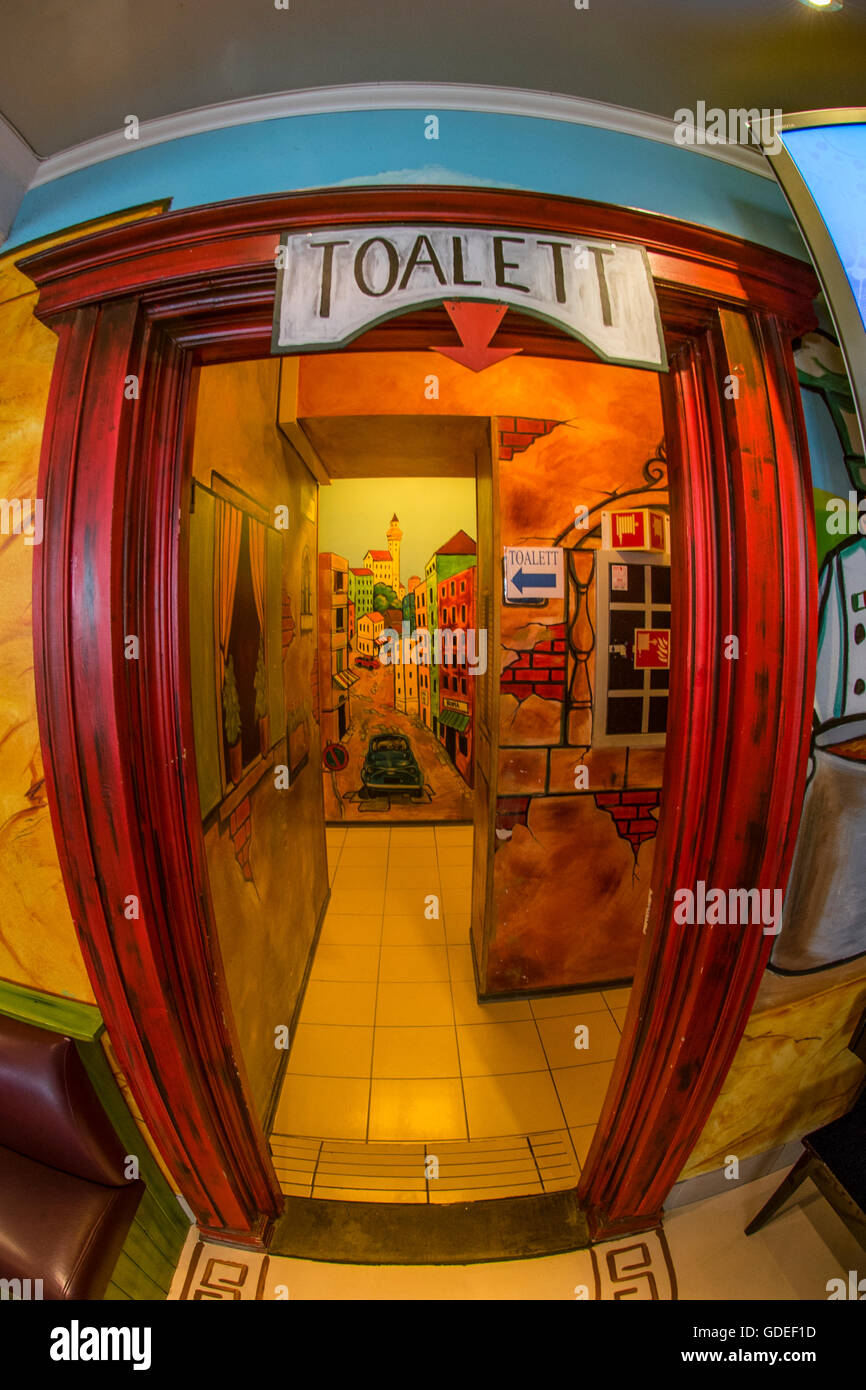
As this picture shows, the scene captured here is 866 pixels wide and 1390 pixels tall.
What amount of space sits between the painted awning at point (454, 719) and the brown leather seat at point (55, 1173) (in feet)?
12.0

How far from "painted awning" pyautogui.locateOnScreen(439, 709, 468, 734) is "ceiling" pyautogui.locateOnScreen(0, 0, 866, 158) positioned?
3.87 m

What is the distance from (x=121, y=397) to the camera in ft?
3.96

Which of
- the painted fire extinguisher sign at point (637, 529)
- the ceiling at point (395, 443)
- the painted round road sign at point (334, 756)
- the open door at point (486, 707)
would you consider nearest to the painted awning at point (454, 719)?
the painted round road sign at point (334, 756)

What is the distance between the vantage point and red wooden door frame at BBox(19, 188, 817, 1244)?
3.96 ft

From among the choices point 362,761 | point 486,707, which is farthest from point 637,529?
point 362,761

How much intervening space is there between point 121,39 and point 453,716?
4150 millimetres

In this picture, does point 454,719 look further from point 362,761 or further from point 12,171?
point 12,171

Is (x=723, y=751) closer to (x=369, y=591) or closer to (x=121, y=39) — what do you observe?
(x=121, y=39)

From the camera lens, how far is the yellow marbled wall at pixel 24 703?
1.32 metres

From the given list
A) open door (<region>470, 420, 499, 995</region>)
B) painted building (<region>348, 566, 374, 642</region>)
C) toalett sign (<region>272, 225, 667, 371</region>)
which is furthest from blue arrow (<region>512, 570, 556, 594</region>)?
painted building (<region>348, 566, 374, 642</region>)

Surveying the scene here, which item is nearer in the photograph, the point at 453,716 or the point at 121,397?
the point at 121,397

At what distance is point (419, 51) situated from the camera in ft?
A: 3.77

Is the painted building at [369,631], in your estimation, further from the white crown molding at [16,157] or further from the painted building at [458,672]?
the white crown molding at [16,157]
